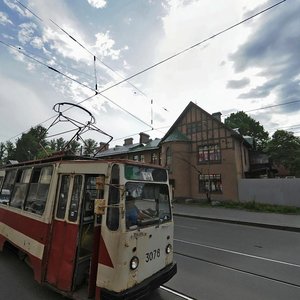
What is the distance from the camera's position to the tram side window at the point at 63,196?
4746 mm

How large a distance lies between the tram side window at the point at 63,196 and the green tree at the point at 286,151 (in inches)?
1475

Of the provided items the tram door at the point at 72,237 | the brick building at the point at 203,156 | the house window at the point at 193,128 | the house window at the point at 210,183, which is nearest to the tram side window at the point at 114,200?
the tram door at the point at 72,237

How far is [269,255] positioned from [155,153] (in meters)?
27.4

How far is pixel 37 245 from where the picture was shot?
498cm

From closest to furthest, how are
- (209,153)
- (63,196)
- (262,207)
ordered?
1. (63,196)
2. (262,207)
3. (209,153)

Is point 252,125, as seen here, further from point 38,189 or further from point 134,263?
point 134,263

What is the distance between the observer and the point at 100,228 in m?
4.12

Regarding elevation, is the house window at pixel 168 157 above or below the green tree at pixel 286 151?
below

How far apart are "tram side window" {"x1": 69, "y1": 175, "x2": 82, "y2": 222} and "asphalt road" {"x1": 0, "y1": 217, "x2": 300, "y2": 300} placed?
5.17ft

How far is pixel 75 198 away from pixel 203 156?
2556 centimetres

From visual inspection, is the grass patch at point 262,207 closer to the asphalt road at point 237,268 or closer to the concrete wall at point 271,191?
the concrete wall at point 271,191

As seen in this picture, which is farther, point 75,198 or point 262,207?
point 262,207

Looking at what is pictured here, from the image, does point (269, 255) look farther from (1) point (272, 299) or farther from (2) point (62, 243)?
(2) point (62, 243)

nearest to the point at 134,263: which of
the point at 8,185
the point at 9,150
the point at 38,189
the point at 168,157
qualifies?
the point at 38,189
